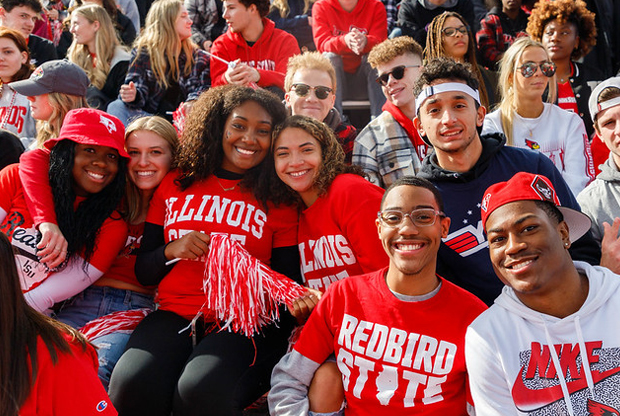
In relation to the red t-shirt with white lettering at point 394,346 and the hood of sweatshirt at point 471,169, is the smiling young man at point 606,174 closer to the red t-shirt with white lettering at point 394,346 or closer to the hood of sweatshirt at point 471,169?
the hood of sweatshirt at point 471,169

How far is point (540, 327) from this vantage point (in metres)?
2.33

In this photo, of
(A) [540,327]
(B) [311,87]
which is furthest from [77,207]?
(A) [540,327]

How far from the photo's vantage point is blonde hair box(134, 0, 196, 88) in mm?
5699

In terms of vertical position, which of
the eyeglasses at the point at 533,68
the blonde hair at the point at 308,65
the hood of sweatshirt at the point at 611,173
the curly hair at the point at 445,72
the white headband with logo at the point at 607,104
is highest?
the blonde hair at the point at 308,65

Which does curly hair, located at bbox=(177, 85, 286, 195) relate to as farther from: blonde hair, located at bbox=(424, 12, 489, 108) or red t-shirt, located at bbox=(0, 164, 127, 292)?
blonde hair, located at bbox=(424, 12, 489, 108)

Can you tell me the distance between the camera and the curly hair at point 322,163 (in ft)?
10.5

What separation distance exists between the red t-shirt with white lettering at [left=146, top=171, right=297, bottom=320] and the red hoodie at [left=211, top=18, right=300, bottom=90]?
7.82 ft

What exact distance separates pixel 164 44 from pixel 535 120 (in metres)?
3.35

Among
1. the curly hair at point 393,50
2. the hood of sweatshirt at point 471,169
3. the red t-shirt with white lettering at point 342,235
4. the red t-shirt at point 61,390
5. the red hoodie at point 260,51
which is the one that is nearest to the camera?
the red t-shirt at point 61,390

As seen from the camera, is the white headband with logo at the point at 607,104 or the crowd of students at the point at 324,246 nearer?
the crowd of students at the point at 324,246

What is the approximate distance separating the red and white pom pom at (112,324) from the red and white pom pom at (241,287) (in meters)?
0.57

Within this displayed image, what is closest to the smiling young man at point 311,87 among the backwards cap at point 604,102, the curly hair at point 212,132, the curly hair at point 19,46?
the curly hair at point 212,132

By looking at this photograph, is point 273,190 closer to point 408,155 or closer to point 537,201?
point 408,155

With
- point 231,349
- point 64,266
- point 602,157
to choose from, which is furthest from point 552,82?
point 64,266
